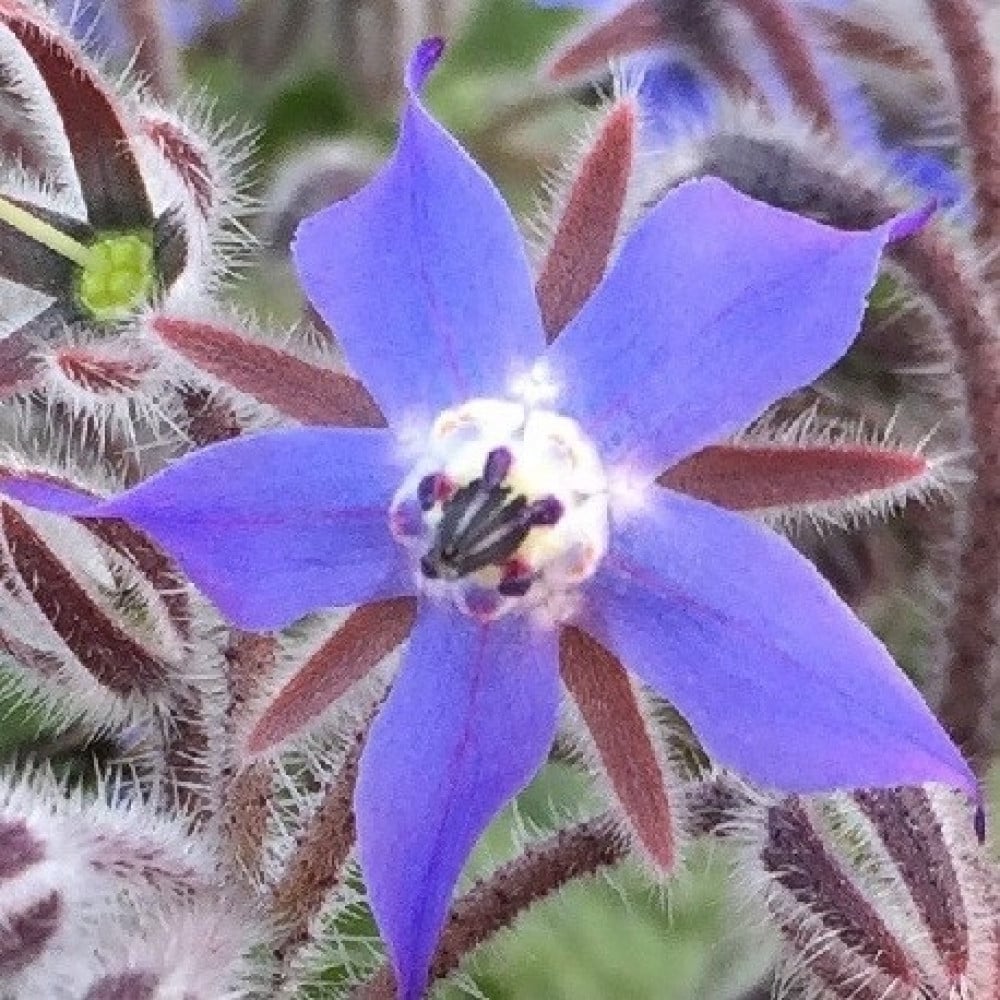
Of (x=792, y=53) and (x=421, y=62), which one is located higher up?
(x=792, y=53)

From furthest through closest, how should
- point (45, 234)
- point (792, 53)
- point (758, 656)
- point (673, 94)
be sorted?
point (673, 94) < point (792, 53) < point (45, 234) < point (758, 656)

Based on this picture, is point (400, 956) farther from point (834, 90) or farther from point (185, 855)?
point (834, 90)

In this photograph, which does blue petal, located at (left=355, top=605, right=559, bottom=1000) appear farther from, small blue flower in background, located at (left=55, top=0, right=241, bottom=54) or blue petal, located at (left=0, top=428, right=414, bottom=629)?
small blue flower in background, located at (left=55, top=0, right=241, bottom=54)

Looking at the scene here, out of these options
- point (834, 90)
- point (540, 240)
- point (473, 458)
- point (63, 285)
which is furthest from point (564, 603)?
point (834, 90)

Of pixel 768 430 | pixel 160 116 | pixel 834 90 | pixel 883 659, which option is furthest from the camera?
pixel 834 90

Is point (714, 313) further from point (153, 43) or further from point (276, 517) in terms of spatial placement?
point (153, 43)

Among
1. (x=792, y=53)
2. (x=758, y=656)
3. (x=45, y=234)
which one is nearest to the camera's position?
(x=758, y=656)

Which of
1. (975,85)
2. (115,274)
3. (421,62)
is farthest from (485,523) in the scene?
(975,85)
